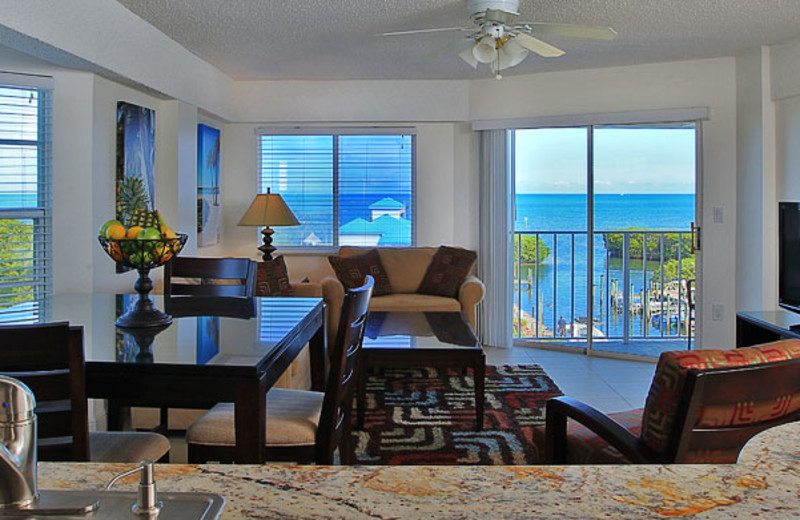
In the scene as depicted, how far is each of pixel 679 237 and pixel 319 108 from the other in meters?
3.46

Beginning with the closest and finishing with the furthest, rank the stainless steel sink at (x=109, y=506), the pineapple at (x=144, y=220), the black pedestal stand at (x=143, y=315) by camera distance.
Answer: the stainless steel sink at (x=109, y=506) → the black pedestal stand at (x=143, y=315) → the pineapple at (x=144, y=220)

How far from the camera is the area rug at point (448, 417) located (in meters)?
3.53

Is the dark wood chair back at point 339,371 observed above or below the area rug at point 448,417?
above

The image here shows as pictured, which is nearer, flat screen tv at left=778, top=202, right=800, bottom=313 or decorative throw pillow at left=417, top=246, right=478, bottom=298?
flat screen tv at left=778, top=202, right=800, bottom=313

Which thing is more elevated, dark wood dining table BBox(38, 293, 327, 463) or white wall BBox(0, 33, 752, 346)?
white wall BBox(0, 33, 752, 346)

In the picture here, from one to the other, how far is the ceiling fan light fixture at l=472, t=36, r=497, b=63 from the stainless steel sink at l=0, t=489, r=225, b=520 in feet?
11.3

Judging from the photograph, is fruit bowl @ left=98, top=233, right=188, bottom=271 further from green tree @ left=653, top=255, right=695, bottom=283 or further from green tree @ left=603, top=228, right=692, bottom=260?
green tree @ left=653, top=255, right=695, bottom=283

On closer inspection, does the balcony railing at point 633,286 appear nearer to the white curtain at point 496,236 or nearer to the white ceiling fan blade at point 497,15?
the white curtain at point 496,236

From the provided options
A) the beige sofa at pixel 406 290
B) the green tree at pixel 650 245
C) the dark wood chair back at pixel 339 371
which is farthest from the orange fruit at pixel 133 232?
the green tree at pixel 650 245

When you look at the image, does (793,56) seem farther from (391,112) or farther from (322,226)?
(322,226)

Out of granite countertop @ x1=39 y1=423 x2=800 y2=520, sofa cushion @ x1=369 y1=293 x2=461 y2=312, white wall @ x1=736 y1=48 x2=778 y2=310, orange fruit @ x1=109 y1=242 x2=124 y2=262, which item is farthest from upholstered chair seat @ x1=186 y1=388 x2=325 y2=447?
white wall @ x1=736 y1=48 x2=778 y2=310

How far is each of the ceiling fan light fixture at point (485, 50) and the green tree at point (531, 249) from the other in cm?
308

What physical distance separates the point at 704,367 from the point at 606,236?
476cm

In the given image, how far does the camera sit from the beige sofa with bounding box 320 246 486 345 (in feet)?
18.4
